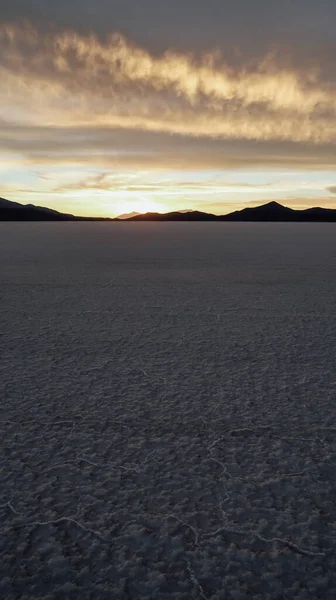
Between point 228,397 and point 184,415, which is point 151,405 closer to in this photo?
point 184,415

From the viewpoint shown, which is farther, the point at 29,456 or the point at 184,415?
the point at 184,415

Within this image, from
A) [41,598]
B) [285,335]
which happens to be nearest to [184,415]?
[41,598]

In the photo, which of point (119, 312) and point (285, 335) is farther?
point (119, 312)

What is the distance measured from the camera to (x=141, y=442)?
2586mm

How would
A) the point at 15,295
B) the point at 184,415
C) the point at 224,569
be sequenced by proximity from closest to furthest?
the point at 224,569
the point at 184,415
the point at 15,295

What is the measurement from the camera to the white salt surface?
1719 mm

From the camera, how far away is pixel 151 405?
3.08 meters

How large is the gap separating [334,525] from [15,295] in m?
5.98

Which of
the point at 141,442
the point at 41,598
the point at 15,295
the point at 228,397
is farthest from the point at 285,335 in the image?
the point at 15,295

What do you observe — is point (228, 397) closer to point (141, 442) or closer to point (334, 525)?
point (141, 442)

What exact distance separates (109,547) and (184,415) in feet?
3.87

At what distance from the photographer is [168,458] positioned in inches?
95.5

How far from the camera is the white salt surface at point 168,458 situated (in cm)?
172

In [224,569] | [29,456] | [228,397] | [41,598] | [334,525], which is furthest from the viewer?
A: [228,397]
